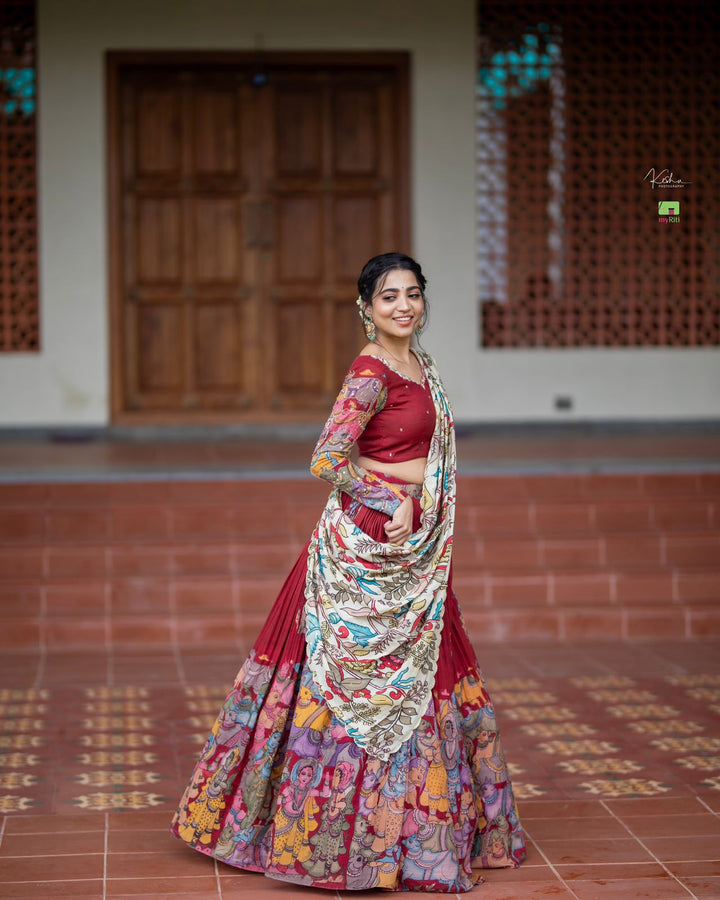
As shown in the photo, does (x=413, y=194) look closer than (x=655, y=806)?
No

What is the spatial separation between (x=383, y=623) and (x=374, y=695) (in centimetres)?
18

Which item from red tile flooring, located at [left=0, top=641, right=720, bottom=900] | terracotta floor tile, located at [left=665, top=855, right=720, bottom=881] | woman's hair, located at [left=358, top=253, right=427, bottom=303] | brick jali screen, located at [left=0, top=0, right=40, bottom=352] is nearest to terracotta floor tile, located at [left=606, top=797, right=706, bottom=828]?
red tile flooring, located at [left=0, top=641, right=720, bottom=900]

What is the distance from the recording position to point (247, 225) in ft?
31.7

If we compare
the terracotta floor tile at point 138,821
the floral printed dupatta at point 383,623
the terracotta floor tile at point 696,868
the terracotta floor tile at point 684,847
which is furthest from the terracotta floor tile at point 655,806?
the terracotta floor tile at point 138,821

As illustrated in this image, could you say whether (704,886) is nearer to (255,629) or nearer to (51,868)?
(51,868)

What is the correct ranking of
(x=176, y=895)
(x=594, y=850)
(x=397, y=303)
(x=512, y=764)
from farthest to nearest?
1. (x=512, y=764)
2. (x=594, y=850)
3. (x=397, y=303)
4. (x=176, y=895)

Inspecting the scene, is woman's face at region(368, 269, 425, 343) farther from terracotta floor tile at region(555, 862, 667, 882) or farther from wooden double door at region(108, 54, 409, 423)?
wooden double door at region(108, 54, 409, 423)

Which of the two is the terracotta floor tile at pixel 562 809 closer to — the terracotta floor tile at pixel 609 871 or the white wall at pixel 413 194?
the terracotta floor tile at pixel 609 871

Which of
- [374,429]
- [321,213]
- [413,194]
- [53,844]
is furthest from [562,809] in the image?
[321,213]

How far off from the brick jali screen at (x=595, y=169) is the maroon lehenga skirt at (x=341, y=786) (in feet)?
21.1

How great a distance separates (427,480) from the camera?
135 inches

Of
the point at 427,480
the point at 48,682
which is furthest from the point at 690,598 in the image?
the point at 427,480

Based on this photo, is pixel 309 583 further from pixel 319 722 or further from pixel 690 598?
pixel 690 598

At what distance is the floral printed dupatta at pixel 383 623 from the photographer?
3.36 m
